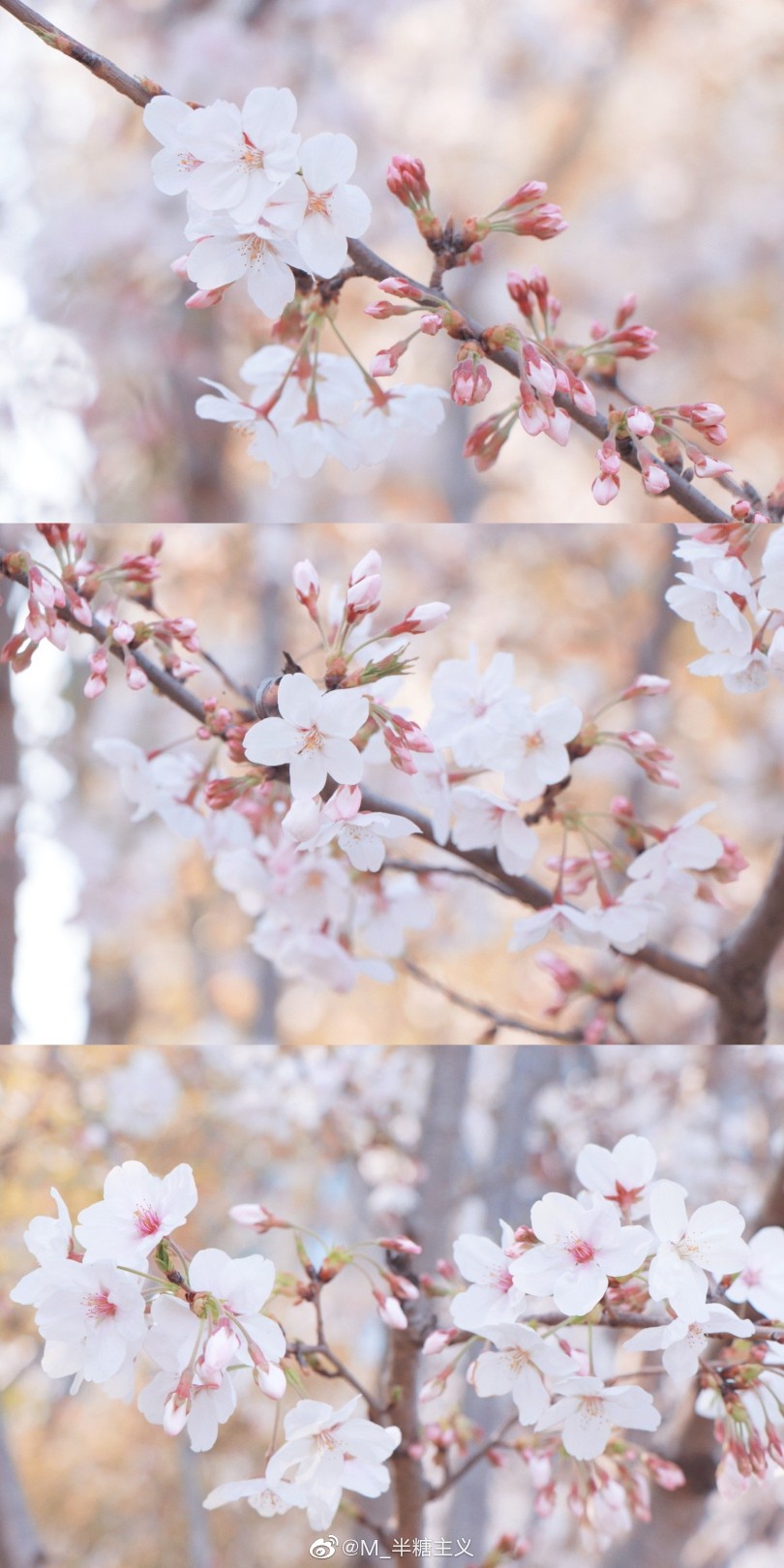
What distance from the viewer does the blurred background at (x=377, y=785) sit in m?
1.94

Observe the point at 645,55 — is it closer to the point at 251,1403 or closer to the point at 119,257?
the point at 119,257

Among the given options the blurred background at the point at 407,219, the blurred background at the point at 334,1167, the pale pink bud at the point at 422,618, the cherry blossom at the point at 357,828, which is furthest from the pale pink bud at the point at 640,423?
the blurred background at the point at 407,219

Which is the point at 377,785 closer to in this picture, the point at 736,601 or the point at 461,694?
the point at 461,694

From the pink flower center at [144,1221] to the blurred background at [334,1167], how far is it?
0.72 m

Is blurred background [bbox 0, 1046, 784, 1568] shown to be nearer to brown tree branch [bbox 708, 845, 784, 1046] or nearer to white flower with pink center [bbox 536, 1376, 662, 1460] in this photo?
brown tree branch [bbox 708, 845, 784, 1046]

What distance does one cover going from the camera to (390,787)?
1500 mm

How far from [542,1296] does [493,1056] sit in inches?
49.2

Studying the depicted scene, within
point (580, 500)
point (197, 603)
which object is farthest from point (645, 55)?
point (197, 603)

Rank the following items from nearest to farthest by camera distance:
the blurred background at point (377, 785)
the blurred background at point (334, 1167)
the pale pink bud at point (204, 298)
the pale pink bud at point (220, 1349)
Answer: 1. the pale pink bud at point (220, 1349)
2. the pale pink bud at point (204, 298)
3. the blurred background at point (334, 1167)
4. the blurred background at point (377, 785)

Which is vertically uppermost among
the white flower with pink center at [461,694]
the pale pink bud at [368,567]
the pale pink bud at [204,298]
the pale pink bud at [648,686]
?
the pale pink bud at [204,298]

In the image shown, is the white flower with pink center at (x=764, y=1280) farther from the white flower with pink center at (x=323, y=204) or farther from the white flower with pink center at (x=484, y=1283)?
the white flower with pink center at (x=323, y=204)

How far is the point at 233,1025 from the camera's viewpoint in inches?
104

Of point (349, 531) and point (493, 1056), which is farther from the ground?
point (349, 531)

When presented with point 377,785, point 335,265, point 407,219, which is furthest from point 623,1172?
point 407,219
